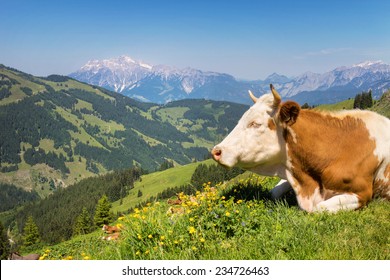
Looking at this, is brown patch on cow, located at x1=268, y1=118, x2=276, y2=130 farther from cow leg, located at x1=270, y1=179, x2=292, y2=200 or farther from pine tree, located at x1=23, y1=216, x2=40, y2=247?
pine tree, located at x1=23, y1=216, x2=40, y2=247

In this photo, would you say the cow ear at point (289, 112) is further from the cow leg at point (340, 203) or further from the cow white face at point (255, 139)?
the cow leg at point (340, 203)

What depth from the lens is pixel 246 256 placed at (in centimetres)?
504

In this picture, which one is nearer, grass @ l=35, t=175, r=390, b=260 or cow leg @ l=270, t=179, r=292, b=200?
grass @ l=35, t=175, r=390, b=260

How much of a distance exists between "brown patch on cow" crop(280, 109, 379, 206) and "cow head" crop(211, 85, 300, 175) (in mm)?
228

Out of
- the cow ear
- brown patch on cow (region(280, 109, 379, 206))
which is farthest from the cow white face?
brown patch on cow (region(280, 109, 379, 206))

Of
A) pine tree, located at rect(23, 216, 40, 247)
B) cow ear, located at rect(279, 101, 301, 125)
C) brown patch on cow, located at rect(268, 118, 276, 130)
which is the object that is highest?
cow ear, located at rect(279, 101, 301, 125)

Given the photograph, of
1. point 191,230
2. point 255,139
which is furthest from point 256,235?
point 255,139

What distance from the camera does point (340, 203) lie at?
22.5 feet

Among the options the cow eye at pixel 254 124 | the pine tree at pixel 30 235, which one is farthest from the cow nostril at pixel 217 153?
the pine tree at pixel 30 235

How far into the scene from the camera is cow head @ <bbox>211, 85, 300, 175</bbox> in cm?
727
